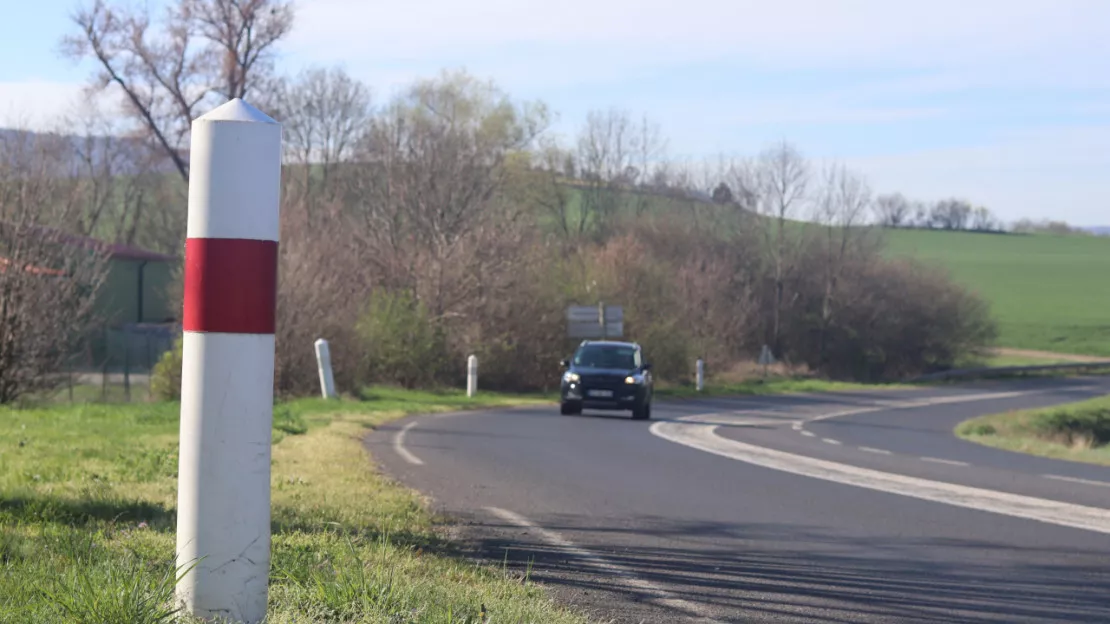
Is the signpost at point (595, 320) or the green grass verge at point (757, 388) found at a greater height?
the signpost at point (595, 320)

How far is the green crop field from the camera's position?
8244 cm

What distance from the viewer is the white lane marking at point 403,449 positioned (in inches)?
526

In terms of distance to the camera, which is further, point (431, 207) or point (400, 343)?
point (431, 207)

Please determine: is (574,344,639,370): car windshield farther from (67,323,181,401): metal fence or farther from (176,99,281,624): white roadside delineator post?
(176,99,281,624): white roadside delineator post

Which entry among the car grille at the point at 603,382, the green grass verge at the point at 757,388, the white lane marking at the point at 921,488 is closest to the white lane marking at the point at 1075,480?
the white lane marking at the point at 921,488

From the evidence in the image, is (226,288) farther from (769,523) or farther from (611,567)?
(769,523)

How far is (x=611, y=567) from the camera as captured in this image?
23.0 feet

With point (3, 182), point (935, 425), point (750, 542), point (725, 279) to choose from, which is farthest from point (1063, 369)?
point (750, 542)

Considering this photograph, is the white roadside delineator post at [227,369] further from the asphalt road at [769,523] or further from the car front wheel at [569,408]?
Answer: the car front wheel at [569,408]

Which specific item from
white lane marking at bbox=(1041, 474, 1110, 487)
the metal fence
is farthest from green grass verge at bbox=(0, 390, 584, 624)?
the metal fence

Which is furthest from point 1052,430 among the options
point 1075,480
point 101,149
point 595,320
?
point 101,149

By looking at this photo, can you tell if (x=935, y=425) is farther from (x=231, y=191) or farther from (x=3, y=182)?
(x=231, y=191)

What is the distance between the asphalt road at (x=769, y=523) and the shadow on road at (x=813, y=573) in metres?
0.02

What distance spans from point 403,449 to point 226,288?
11.2m
